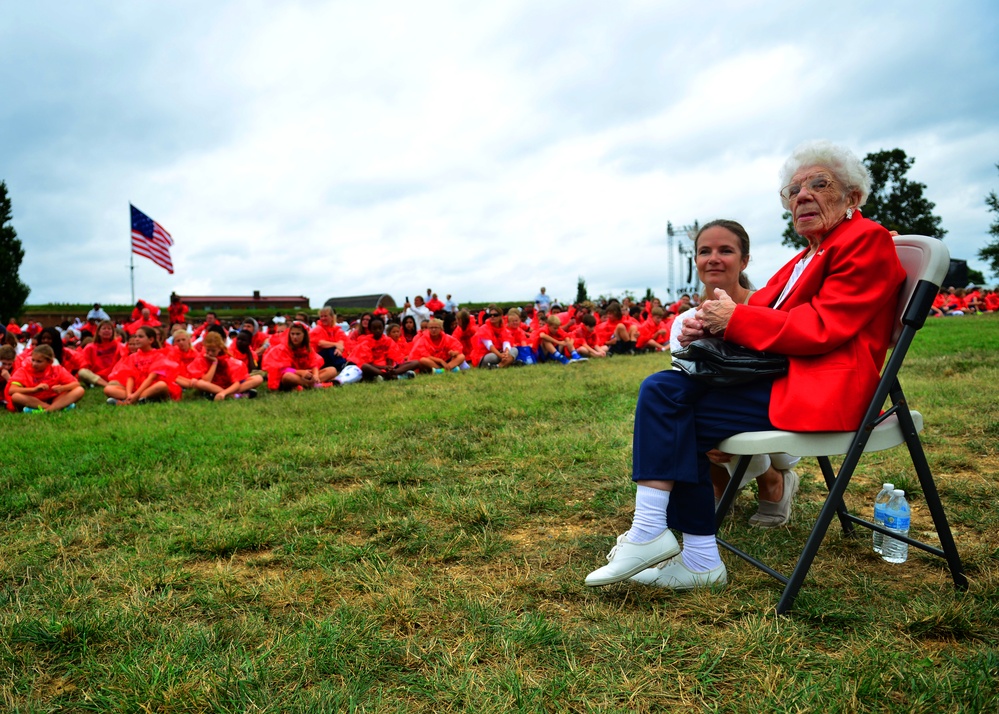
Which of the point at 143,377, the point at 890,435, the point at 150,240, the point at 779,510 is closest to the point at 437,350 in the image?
the point at 143,377

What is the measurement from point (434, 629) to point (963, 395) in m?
6.13

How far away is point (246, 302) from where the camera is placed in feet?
156

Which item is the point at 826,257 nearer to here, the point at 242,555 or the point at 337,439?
the point at 242,555

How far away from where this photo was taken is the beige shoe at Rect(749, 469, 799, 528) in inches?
127

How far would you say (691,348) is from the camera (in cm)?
243

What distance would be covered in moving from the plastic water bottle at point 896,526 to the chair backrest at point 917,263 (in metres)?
0.90

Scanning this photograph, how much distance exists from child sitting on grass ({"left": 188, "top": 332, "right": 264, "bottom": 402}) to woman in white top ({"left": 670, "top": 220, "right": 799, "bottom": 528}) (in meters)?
7.52

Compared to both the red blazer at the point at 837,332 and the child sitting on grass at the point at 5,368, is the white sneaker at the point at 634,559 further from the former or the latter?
the child sitting on grass at the point at 5,368

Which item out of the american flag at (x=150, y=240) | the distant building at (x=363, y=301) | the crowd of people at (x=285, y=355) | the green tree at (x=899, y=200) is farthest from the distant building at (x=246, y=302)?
the green tree at (x=899, y=200)

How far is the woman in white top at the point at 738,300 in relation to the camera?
10.3 feet

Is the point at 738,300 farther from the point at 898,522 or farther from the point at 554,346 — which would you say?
the point at 554,346

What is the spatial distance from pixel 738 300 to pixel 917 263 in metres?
1.21

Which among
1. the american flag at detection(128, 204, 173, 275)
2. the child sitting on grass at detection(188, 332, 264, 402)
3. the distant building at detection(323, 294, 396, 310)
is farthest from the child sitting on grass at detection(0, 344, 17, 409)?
the distant building at detection(323, 294, 396, 310)

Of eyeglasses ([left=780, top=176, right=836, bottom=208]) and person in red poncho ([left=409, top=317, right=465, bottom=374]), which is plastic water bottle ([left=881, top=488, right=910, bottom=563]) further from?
person in red poncho ([left=409, top=317, right=465, bottom=374])
